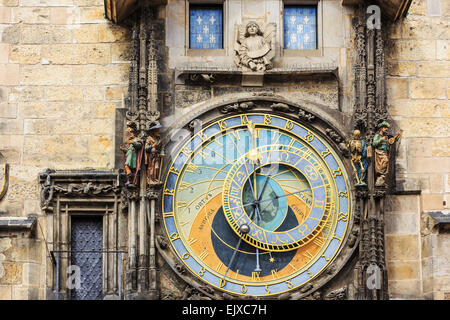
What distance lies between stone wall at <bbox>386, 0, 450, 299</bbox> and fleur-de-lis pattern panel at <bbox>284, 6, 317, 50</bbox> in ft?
2.92

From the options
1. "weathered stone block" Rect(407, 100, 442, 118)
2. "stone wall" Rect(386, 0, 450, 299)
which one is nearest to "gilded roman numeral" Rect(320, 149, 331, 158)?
"stone wall" Rect(386, 0, 450, 299)

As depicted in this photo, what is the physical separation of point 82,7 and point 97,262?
295 centimetres

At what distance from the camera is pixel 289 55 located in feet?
53.6

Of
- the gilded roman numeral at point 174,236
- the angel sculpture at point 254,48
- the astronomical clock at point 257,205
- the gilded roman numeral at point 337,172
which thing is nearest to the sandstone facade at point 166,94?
the angel sculpture at point 254,48

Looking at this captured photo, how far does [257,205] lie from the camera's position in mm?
15820

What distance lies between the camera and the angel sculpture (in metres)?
16.2

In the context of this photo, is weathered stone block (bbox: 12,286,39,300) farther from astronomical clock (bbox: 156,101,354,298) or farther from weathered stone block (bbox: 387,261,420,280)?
weathered stone block (bbox: 387,261,420,280)

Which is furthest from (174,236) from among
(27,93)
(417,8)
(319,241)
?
(417,8)

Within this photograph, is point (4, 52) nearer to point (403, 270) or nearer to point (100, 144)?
point (100, 144)

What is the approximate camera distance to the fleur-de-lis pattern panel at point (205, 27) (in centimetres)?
1639

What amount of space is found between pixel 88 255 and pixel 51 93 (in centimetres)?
189

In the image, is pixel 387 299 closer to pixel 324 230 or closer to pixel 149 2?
pixel 324 230

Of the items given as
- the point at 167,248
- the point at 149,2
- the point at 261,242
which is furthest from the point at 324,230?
the point at 149,2
